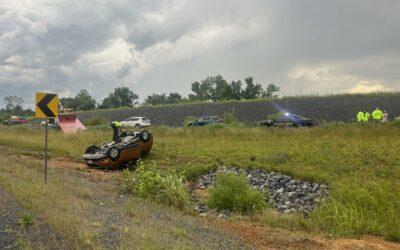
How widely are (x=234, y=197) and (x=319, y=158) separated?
8.24 metres

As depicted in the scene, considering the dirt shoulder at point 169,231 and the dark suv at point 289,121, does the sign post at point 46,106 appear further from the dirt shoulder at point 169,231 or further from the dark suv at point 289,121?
the dark suv at point 289,121

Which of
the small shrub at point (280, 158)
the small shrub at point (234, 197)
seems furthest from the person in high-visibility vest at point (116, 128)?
the small shrub at point (234, 197)

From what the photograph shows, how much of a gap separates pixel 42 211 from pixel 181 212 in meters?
3.91

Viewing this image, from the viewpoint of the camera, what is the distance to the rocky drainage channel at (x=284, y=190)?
15.4 metres

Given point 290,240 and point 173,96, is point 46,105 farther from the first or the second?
point 173,96

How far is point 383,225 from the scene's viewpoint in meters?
11.6

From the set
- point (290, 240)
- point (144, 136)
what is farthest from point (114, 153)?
point (290, 240)

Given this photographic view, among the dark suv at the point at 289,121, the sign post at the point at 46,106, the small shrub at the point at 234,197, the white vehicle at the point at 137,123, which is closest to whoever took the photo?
the small shrub at the point at 234,197

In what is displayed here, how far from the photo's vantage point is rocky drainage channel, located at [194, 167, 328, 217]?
15.4 m

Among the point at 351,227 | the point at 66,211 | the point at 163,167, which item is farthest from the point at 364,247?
the point at 163,167

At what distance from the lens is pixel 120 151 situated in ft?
72.8

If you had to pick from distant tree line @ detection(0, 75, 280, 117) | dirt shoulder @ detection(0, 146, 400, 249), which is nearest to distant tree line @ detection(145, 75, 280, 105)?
distant tree line @ detection(0, 75, 280, 117)

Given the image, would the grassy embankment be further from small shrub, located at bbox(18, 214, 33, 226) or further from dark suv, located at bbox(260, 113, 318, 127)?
dark suv, located at bbox(260, 113, 318, 127)

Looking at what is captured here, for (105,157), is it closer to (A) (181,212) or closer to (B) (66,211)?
(A) (181,212)
